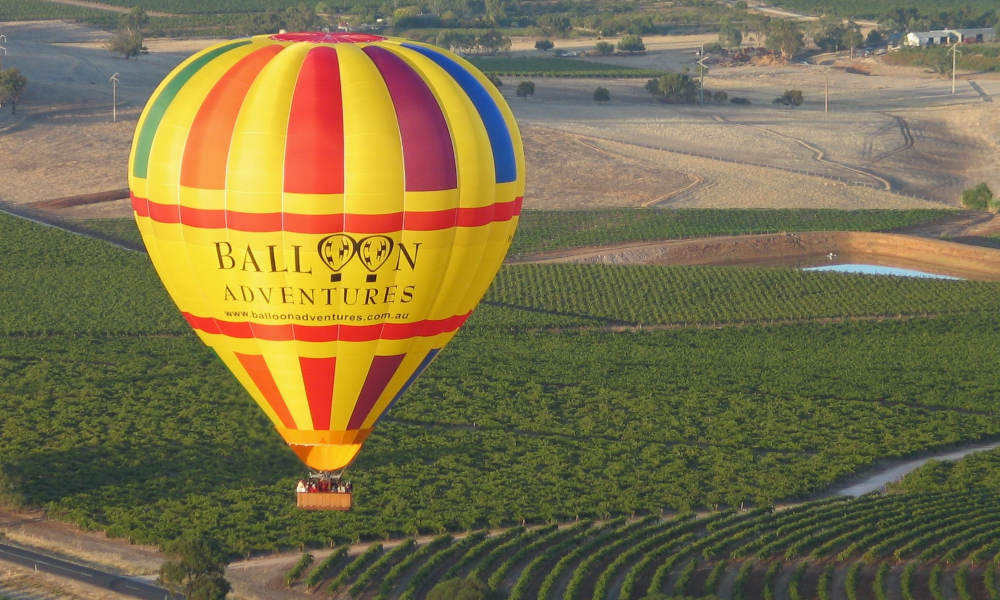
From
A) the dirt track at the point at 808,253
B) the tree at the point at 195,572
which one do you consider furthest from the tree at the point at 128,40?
the tree at the point at 195,572

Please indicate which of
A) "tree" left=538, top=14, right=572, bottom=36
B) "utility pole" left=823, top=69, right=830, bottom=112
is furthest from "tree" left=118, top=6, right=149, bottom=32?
"utility pole" left=823, top=69, right=830, bottom=112

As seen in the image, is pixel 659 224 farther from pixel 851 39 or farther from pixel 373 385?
pixel 851 39

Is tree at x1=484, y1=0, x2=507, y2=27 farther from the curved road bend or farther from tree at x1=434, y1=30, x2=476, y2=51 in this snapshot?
the curved road bend

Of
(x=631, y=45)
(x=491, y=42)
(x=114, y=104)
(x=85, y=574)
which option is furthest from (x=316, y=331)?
(x=631, y=45)

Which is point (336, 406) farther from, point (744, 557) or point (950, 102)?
point (950, 102)

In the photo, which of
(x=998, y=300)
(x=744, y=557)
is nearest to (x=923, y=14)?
(x=998, y=300)
